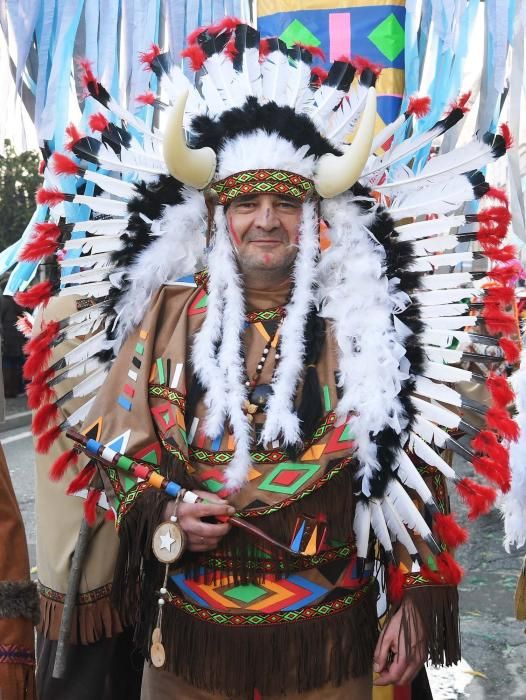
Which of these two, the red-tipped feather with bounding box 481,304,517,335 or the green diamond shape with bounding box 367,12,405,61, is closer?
the red-tipped feather with bounding box 481,304,517,335

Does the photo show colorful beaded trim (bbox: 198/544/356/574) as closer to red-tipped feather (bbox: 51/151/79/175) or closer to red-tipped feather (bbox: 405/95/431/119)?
red-tipped feather (bbox: 51/151/79/175)

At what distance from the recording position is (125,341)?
2.32 meters

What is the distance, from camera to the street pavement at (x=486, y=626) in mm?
3738

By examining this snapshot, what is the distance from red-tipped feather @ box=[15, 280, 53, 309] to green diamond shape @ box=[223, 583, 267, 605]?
3.21 feet

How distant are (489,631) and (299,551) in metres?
2.68

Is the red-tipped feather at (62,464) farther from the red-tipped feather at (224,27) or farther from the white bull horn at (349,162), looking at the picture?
the red-tipped feather at (224,27)

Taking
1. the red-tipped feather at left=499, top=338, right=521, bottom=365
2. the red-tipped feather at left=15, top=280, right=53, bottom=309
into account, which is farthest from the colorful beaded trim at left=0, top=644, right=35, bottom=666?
the red-tipped feather at left=499, top=338, right=521, bottom=365

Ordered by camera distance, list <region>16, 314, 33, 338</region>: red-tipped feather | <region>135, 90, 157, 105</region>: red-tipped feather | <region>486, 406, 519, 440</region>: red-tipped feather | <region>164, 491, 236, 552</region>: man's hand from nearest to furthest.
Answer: <region>164, 491, 236, 552</region>: man's hand → <region>486, 406, 519, 440</region>: red-tipped feather → <region>135, 90, 157, 105</region>: red-tipped feather → <region>16, 314, 33, 338</region>: red-tipped feather

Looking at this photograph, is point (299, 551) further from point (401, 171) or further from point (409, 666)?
point (401, 171)

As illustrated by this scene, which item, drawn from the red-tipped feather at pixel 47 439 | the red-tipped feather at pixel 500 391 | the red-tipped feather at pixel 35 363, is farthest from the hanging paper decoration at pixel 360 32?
the red-tipped feather at pixel 47 439

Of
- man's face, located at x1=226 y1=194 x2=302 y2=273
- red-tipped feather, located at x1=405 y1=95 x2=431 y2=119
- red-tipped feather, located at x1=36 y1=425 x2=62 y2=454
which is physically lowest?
red-tipped feather, located at x1=36 y1=425 x2=62 y2=454

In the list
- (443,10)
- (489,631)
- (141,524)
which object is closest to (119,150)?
(141,524)

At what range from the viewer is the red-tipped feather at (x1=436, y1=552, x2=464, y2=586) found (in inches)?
82.7

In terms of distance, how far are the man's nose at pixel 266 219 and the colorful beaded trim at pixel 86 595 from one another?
3.92 ft
